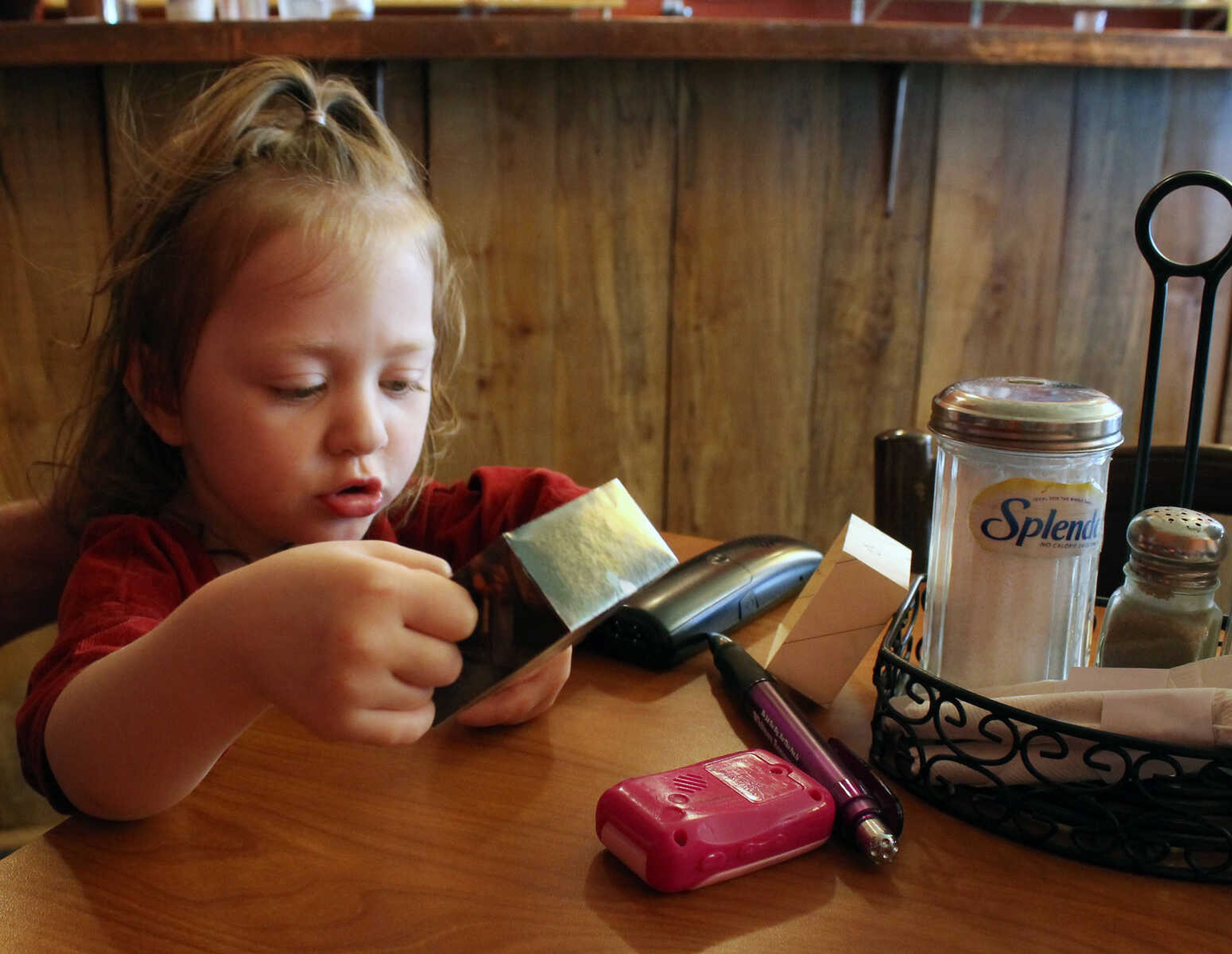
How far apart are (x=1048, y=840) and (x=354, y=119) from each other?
712 millimetres

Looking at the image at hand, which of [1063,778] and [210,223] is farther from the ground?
[210,223]

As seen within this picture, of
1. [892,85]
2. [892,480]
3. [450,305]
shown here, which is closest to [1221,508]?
[892,480]

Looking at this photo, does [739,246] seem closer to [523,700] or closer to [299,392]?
[299,392]

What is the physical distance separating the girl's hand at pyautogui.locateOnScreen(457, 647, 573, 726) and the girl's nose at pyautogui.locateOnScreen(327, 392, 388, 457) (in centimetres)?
19

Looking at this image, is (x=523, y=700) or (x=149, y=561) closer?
(x=523, y=700)

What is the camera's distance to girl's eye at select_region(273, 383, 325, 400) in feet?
2.27

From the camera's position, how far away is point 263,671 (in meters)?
0.46

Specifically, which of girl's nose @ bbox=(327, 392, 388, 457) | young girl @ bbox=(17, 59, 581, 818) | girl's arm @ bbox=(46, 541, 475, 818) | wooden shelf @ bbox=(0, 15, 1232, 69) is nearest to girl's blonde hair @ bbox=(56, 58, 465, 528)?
young girl @ bbox=(17, 59, 581, 818)

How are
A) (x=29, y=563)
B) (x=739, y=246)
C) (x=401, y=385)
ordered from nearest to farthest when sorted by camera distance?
(x=401, y=385) → (x=29, y=563) → (x=739, y=246)

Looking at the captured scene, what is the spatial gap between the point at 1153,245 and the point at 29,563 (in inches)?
34.6

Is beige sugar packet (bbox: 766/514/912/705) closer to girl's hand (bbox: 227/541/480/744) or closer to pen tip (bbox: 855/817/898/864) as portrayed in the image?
pen tip (bbox: 855/817/898/864)

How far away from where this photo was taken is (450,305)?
40.9 inches

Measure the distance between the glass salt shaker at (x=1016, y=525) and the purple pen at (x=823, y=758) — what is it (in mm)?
92

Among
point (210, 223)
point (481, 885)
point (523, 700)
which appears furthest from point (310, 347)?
point (481, 885)
